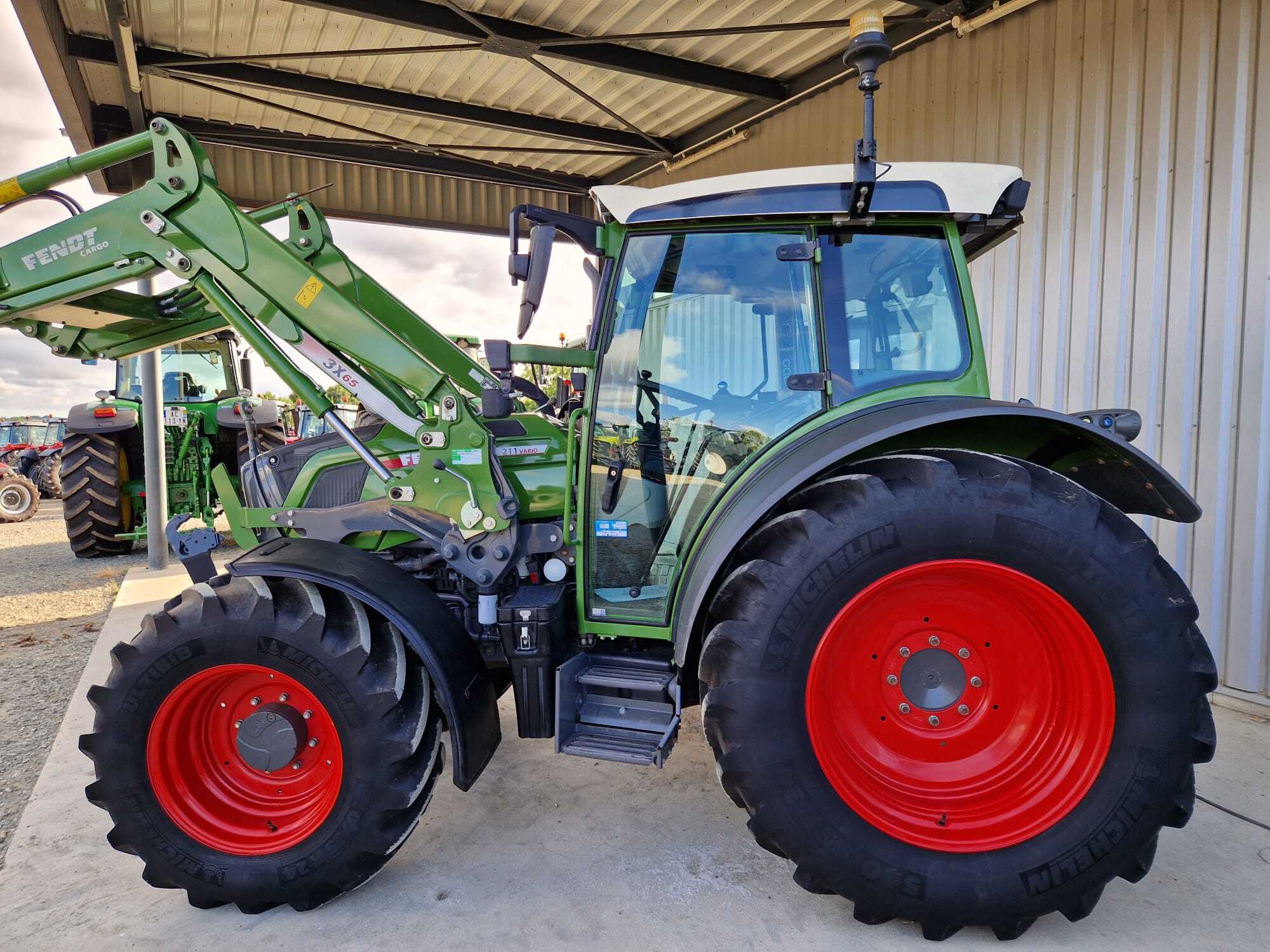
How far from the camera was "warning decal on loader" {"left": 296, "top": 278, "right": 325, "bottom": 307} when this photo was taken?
2.59 meters

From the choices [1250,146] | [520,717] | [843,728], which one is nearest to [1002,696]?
[843,728]

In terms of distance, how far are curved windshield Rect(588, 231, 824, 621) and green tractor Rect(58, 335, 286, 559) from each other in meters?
5.92

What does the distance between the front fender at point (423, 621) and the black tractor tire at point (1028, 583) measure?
798 millimetres

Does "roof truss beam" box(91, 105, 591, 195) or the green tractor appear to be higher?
"roof truss beam" box(91, 105, 591, 195)

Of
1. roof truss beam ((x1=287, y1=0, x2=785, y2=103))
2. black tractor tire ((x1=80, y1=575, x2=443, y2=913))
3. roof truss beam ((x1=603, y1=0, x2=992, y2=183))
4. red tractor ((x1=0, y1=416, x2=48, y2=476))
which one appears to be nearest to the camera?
black tractor tire ((x1=80, y1=575, x2=443, y2=913))

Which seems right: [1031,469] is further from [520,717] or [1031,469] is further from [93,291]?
[93,291]

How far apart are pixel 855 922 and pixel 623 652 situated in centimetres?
108

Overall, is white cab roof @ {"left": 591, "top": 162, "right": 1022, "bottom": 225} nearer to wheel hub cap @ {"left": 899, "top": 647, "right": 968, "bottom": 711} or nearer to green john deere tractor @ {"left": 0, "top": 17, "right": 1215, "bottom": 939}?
green john deere tractor @ {"left": 0, "top": 17, "right": 1215, "bottom": 939}

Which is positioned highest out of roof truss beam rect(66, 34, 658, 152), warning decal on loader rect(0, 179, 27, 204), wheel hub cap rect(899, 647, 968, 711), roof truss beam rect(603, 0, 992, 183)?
roof truss beam rect(66, 34, 658, 152)

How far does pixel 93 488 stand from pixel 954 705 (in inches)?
330

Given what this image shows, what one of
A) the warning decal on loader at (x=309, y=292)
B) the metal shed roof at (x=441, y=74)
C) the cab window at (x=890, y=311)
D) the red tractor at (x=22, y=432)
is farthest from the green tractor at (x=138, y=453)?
the red tractor at (x=22, y=432)

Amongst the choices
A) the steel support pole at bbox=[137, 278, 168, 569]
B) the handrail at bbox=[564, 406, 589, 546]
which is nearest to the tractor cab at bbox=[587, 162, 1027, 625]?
the handrail at bbox=[564, 406, 589, 546]

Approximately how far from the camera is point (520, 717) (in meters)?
2.49

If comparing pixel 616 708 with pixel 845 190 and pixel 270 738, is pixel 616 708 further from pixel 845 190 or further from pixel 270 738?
pixel 845 190
